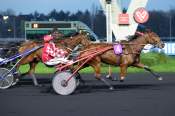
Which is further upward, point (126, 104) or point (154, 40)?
point (154, 40)

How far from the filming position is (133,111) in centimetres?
1238

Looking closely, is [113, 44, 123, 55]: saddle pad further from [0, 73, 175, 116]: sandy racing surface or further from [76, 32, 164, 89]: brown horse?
[0, 73, 175, 116]: sandy racing surface

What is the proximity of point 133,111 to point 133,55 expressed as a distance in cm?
533

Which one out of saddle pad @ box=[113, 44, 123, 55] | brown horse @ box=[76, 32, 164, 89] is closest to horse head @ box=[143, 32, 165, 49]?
brown horse @ box=[76, 32, 164, 89]

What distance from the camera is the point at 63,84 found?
15.8 meters

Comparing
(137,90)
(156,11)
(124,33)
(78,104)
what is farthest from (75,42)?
(156,11)

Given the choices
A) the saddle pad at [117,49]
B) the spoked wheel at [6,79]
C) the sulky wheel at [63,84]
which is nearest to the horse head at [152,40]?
the saddle pad at [117,49]

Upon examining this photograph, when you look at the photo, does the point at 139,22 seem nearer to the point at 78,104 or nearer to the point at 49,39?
the point at 49,39

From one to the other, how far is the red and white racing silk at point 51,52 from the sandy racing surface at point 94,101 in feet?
3.28

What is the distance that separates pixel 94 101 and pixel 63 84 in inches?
64.2

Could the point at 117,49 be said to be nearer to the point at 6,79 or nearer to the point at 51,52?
the point at 51,52

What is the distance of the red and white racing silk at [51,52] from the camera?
16891 millimetres

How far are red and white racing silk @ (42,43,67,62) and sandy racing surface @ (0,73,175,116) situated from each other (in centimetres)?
100

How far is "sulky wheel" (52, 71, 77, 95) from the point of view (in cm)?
1585
